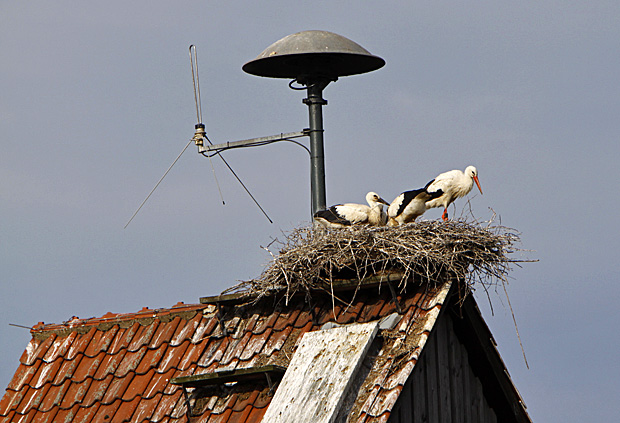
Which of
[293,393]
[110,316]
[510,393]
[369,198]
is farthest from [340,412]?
[369,198]

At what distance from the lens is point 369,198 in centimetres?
1220

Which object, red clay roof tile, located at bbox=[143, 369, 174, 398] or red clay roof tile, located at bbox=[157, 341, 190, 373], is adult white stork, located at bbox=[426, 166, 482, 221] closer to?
red clay roof tile, located at bbox=[157, 341, 190, 373]

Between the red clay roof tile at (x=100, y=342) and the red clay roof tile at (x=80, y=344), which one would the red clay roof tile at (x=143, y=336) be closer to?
the red clay roof tile at (x=100, y=342)

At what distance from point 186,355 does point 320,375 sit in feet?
5.50

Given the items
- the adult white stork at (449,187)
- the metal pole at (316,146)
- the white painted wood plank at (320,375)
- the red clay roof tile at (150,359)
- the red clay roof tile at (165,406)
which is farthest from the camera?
the adult white stork at (449,187)

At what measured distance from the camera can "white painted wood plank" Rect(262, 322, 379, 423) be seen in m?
7.83

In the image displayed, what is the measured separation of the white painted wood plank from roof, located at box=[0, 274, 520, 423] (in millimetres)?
88

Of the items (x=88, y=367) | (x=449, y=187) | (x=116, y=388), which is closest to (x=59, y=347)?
(x=88, y=367)

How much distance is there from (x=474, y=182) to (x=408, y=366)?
14.3ft

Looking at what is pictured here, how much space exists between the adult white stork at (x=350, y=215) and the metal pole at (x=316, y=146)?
5.1 inches

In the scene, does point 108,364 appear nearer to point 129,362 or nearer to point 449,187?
point 129,362

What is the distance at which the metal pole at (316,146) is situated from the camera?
1048 cm

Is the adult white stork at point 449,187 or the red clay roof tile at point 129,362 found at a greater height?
the adult white stork at point 449,187

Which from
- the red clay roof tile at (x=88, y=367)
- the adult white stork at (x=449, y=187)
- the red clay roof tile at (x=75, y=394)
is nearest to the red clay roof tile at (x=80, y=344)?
the red clay roof tile at (x=88, y=367)
